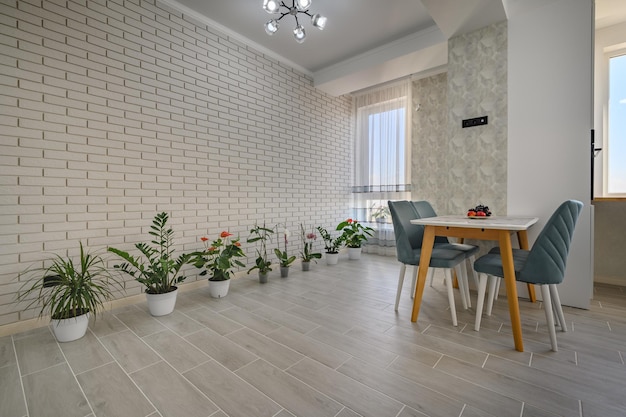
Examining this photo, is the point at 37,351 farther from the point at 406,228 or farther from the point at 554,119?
the point at 554,119

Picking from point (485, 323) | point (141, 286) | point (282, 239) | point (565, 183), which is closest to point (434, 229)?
point (485, 323)

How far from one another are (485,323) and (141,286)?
3084 mm

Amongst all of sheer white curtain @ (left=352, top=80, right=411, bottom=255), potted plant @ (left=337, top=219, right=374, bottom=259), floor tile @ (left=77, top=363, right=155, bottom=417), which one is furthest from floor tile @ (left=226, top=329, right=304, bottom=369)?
Result: sheer white curtain @ (left=352, top=80, right=411, bottom=255)

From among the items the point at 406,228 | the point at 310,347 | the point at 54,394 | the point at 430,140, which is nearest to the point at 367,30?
the point at 430,140

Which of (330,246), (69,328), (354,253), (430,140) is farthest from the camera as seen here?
(330,246)

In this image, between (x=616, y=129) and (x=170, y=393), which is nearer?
(x=170, y=393)

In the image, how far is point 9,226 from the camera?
1.94 meters

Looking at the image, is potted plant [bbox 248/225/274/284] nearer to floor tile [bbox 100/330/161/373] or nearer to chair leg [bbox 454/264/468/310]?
floor tile [bbox 100/330/161/373]

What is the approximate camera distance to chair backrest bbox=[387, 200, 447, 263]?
2.23 m

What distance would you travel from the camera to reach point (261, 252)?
3.70 m

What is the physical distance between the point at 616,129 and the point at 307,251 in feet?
13.5

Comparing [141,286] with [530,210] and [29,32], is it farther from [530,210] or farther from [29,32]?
[530,210]

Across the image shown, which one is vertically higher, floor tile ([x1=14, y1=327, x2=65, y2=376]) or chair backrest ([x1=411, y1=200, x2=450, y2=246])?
chair backrest ([x1=411, y1=200, x2=450, y2=246])

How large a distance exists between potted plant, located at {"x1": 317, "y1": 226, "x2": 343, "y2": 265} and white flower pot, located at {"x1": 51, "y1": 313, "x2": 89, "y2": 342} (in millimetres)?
2930
